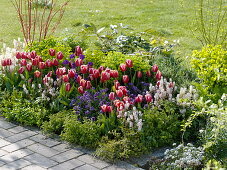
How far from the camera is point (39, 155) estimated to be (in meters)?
4.93

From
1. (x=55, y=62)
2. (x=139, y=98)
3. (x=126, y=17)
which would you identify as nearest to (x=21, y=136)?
(x=55, y=62)

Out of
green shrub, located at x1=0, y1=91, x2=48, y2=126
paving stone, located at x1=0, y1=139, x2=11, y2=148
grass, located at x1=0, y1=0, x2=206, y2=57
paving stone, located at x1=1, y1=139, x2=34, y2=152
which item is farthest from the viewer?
grass, located at x1=0, y1=0, x2=206, y2=57

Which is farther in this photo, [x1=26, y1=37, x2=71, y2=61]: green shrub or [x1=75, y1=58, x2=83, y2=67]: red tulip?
[x1=26, y1=37, x2=71, y2=61]: green shrub

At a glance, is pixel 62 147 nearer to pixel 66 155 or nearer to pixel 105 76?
pixel 66 155

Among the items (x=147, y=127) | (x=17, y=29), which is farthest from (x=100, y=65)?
(x=17, y=29)

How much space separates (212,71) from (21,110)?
2503 mm

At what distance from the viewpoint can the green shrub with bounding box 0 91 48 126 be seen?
5715 mm

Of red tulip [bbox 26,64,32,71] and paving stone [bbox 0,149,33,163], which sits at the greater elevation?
red tulip [bbox 26,64,32,71]

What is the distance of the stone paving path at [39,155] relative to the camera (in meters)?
4.69

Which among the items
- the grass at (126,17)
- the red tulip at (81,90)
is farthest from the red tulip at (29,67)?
the grass at (126,17)

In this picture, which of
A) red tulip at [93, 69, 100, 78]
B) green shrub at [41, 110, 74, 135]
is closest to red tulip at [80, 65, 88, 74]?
red tulip at [93, 69, 100, 78]

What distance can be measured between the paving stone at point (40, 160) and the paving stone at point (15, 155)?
0.28 ft

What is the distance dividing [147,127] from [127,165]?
0.64 metres

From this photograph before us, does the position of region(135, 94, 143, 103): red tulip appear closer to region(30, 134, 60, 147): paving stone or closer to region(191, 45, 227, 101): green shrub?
region(191, 45, 227, 101): green shrub
